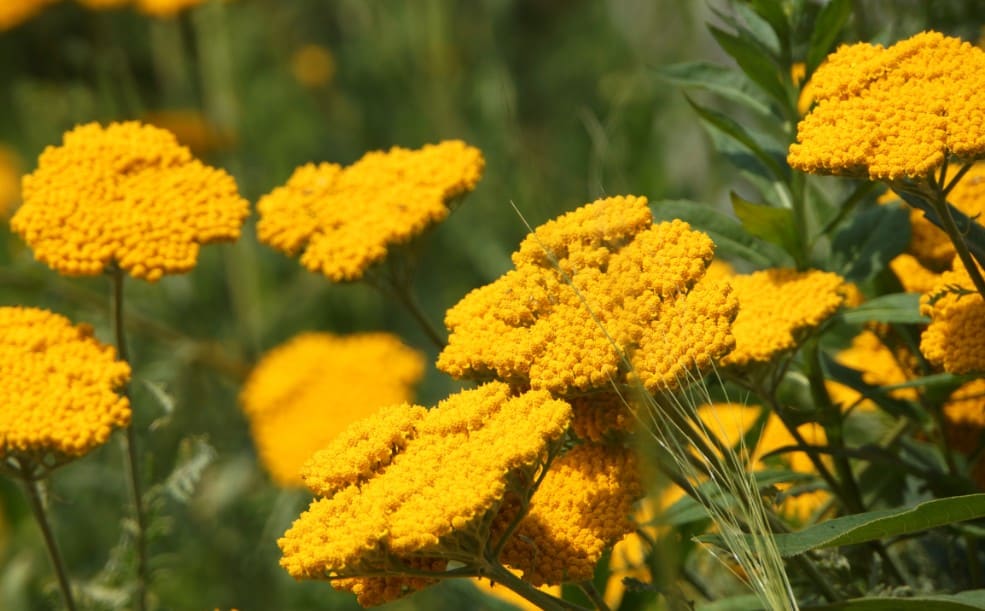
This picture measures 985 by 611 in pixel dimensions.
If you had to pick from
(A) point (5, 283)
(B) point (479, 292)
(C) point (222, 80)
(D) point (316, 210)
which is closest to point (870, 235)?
(B) point (479, 292)

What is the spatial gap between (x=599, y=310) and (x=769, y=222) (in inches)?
14.1

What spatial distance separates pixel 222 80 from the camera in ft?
13.1

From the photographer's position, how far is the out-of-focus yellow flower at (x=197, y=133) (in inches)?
155

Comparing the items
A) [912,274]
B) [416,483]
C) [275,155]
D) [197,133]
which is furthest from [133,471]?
[275,155]

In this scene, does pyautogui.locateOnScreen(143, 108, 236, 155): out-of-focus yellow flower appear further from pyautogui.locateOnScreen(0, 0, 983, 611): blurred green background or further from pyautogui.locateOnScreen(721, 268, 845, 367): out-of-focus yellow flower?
pyautogui.locateOnScreen(721, 268, 845, 367): out-of-focus yellow flower

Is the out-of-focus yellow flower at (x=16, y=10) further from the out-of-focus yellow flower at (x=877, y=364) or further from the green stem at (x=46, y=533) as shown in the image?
the out-of-focus yellow flower at (x=877, y=364)

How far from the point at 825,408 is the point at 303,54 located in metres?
3.85

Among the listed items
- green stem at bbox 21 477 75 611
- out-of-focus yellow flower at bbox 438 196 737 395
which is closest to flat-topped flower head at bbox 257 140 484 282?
out-of-focus yellow flower at bbox 438 196 737 395

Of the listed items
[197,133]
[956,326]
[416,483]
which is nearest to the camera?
[416,483]

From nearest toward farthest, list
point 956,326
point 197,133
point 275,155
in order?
point 956,326
point 197,133
point 275,155

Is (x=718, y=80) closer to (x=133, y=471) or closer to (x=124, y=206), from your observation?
(x=124, y=206)

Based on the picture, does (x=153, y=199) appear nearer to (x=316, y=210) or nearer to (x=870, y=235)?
(x=316, y=210)

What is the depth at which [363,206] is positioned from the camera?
5.34 feet

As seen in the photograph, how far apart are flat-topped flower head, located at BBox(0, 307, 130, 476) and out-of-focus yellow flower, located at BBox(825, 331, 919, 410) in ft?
2.71
